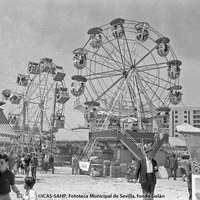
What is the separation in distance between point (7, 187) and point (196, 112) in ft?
487

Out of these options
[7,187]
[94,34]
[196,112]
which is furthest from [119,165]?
[196,112]

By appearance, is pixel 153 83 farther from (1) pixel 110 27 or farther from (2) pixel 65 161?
(2) pixel 65 161

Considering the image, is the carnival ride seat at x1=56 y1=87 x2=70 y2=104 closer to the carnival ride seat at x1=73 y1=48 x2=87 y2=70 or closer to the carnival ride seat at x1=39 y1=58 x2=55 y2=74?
the carnival ride seat at x1=39 y1=58 x2=55 y2=74

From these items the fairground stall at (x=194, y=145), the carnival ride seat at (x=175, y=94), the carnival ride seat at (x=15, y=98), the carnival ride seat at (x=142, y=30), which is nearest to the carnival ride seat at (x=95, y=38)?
the carnival ride seat at (x=142, y=30)

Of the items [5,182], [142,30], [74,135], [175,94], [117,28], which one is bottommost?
[5,182]

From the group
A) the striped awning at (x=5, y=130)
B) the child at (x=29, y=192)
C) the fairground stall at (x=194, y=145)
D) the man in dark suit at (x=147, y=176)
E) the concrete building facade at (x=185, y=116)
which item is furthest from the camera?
the concrete building facade at (x=185, y=116)

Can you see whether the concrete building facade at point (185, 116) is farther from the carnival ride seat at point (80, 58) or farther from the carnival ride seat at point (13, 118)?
the carnival ride seat at point (80, 58)

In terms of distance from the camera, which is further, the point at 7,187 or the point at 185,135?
the point at 185,135

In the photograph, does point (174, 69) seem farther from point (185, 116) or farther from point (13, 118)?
point (185, 116)

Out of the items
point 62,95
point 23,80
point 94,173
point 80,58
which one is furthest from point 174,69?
point 23,80

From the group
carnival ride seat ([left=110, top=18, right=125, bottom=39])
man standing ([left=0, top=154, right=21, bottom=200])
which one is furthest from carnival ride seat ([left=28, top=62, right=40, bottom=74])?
man standing ([left=0, top=154, right=21, bottom=200])

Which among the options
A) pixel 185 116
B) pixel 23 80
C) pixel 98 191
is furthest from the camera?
pixel 185 116

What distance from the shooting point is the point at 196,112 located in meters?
148

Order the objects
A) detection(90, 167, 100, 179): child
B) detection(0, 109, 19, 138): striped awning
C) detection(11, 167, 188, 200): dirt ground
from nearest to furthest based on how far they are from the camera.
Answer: detection(11, 167, 188, 200): dirt ground
detection(90, 167, 100, 179): child
detection(0, 109, 19, 138): striped awning
